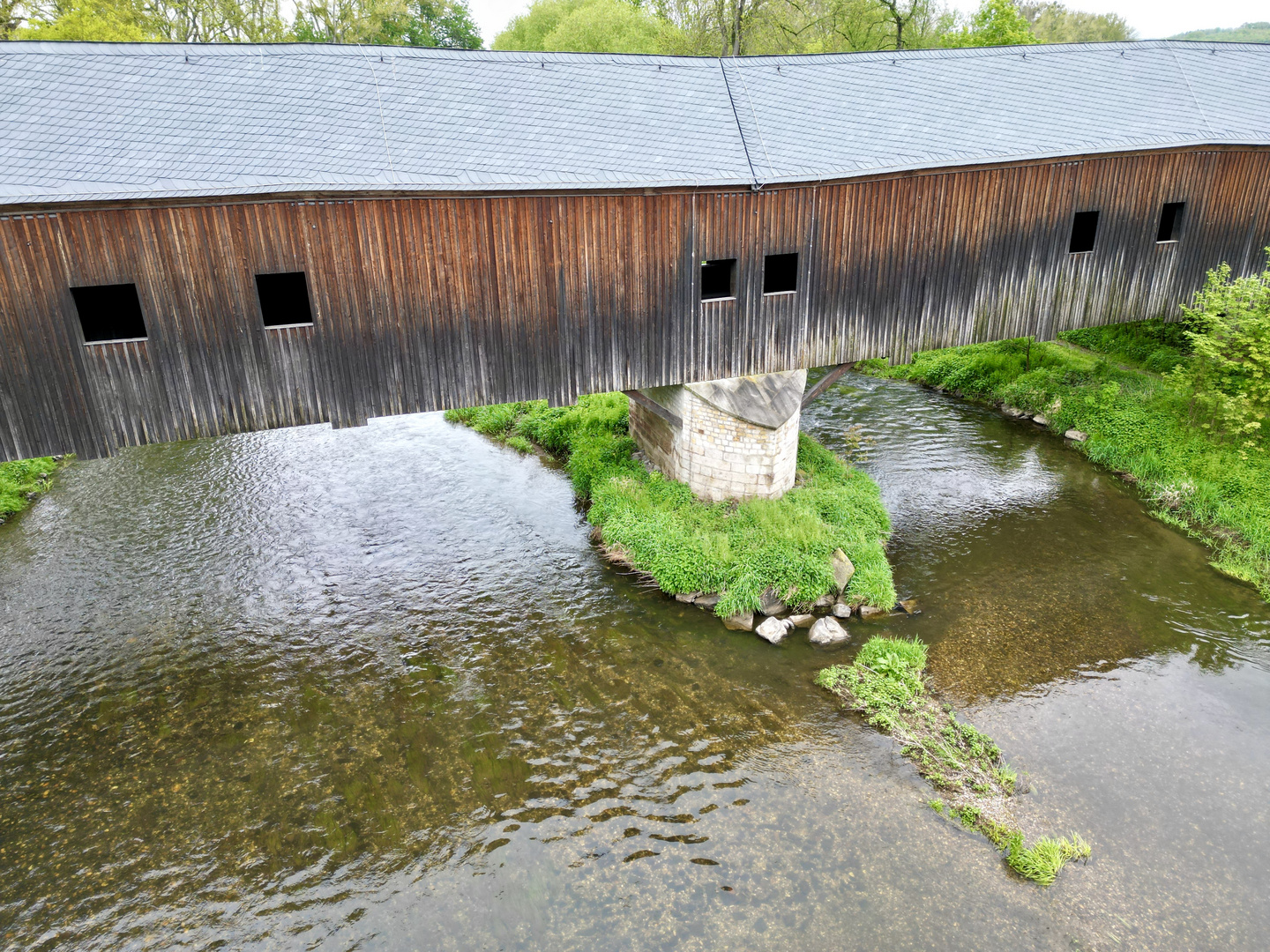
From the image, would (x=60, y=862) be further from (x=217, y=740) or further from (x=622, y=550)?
(x=622, y=550)

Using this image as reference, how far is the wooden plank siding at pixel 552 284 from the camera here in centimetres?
949

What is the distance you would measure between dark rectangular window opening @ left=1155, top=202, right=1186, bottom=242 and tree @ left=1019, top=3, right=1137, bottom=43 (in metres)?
26.7

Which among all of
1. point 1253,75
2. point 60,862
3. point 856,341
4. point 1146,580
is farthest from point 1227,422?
point 60,862

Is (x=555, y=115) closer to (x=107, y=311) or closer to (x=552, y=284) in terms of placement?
(x=552, y=284)

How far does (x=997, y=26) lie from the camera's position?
74.9 feet

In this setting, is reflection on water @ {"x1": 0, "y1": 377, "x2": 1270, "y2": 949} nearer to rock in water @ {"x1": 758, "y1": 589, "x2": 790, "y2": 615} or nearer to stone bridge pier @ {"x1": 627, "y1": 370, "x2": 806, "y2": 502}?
rock in water @ {"x1": 758, "y1": 589, "x2": 790, "y2": 615}

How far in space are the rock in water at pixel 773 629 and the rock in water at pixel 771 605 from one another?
22 centimetres

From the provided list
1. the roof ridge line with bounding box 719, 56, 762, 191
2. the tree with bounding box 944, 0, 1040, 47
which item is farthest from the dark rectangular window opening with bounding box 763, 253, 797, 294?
the tree with bounding box 944, 0, 1040, 47

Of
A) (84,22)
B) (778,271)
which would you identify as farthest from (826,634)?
(84,22)

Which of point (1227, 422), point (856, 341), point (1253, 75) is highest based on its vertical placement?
point (1253, 75)

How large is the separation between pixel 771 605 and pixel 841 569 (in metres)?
1.30

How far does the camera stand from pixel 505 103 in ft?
37.5

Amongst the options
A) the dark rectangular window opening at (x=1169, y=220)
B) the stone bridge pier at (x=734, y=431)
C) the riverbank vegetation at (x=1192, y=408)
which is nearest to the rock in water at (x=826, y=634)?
the stone bridge pier at (x=734, y=431)

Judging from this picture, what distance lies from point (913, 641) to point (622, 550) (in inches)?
199
